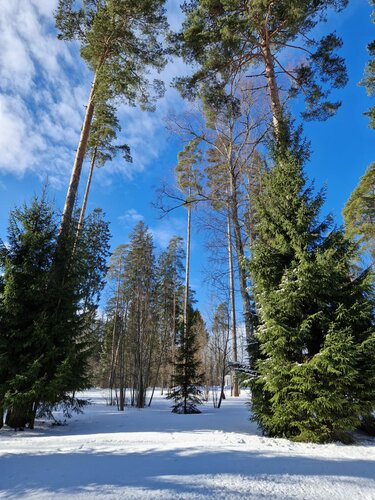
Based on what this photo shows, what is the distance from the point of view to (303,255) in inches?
242

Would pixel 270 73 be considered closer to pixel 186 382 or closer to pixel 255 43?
pixel 255 43

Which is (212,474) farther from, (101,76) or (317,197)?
(101,76)

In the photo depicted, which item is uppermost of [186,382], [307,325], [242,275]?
[242,275]

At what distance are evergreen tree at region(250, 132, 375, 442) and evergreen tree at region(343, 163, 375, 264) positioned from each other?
11.0 m

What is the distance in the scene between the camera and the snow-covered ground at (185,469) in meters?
→ 2.83

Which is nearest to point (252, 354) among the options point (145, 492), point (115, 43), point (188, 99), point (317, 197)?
point (317, 197)

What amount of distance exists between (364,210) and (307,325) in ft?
46.3

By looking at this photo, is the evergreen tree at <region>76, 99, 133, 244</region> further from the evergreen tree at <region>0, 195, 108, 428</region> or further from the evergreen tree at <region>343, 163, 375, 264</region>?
the evergreen tree at <region>343, 163, 375, 264</region>

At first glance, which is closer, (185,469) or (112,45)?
(185,469)

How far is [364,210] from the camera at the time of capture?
1719cm

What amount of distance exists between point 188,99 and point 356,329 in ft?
30.2

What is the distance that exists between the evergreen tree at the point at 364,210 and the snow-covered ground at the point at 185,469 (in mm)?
14352

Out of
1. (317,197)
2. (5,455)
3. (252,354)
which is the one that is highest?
(317,197)

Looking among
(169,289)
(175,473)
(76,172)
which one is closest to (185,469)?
(175,473)
